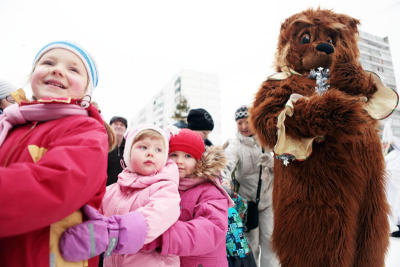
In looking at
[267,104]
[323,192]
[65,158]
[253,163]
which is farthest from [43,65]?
[253,163]

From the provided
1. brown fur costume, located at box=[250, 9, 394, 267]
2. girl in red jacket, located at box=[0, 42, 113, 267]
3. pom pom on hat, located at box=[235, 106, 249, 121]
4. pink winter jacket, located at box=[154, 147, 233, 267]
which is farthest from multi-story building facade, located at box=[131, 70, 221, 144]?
girl in red jacket, located at box=[0, 42, 113, 267]

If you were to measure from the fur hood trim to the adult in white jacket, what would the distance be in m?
0.91

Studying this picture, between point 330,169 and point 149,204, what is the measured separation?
1127 mm

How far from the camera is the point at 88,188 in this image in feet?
2.41

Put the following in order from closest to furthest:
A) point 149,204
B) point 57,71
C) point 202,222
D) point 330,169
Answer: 1. point 57,71
2. point 149,204
3. point 202,222
4. point 330,169

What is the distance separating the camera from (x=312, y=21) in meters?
1.68

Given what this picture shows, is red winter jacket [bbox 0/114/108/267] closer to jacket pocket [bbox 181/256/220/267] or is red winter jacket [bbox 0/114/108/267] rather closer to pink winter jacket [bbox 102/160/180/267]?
pink winter jacket [bbox 102/160/180/267]

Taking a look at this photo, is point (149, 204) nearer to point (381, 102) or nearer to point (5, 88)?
point (381, 102)

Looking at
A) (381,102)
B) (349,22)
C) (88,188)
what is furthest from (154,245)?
(349,22)

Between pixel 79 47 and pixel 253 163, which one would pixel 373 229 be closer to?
pixel 253 163

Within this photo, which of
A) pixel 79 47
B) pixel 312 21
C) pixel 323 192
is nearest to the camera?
pixel 79 47

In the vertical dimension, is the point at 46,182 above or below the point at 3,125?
below

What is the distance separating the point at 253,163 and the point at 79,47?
6.93 ft

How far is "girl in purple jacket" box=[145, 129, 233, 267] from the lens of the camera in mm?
1079
